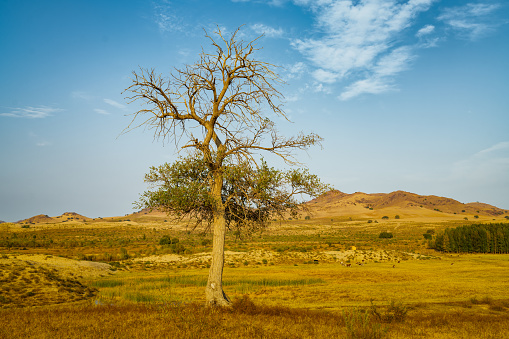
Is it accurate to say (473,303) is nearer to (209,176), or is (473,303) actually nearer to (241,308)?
(241,308)

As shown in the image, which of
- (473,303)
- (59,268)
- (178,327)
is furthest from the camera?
(59,268)

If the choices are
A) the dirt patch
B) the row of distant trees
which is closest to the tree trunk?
the dirt patch

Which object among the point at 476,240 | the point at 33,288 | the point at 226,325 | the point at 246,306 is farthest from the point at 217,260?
the point at 476,240

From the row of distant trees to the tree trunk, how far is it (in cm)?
6301

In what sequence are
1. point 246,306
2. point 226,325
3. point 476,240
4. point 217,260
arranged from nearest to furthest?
point 226,325
point 246,306
point 217,260
point 476,240

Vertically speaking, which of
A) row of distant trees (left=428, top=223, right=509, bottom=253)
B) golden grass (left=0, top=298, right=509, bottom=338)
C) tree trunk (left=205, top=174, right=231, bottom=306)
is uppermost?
tree trunk (left=205, top=174, right=231, bottom=306)

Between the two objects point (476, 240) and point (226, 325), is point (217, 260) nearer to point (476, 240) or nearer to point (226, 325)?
point (226, 325)

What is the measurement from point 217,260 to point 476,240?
213ft

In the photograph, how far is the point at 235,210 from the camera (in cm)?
1476

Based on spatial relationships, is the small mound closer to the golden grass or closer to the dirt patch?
the dirt patch

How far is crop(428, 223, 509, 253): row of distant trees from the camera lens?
5997cm

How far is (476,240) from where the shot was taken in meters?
61.2

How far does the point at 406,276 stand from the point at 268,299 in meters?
17.7

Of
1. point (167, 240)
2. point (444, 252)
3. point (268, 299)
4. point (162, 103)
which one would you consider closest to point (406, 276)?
point (268, 299)
